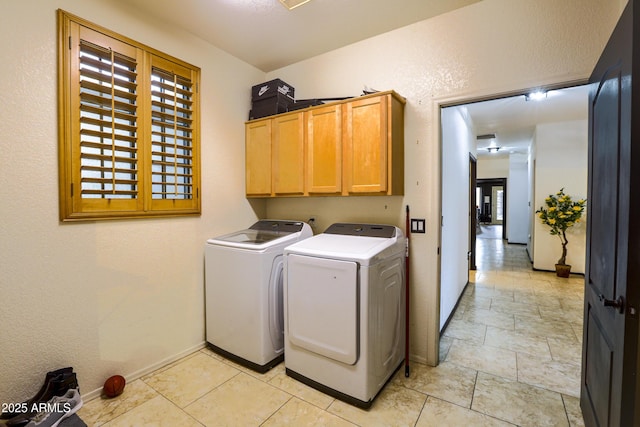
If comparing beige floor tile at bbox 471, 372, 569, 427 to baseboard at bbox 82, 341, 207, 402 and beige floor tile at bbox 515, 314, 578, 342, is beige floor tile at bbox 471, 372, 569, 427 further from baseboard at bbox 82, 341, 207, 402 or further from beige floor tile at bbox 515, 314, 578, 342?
baseboard at bbox 82, 341, 207, 402

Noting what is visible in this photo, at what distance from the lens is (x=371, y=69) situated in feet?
8.59

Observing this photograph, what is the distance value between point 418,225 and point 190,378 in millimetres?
2164

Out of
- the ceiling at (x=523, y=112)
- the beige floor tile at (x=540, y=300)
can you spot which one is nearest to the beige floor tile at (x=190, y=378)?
the beige floor tile at (x=540, y=300)

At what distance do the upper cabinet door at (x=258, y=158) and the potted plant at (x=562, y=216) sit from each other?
17.6 feet

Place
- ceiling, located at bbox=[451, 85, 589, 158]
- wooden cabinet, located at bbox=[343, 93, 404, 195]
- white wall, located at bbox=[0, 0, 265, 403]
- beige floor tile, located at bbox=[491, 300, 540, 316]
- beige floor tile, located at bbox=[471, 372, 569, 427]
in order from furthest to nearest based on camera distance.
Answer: ceiling, located at bbox=[451, 85, 589, 158]
beige floor tile, located at bbox=[491, 300, 540, 316]
wooden cabinet, located at bbox=[343, 93, 404, 195]
beige floor tile, located at bbox=[471, 372, 569, 427]
white wall, located at bbox=[0, 0, 265, 403]

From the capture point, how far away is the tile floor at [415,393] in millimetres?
1807

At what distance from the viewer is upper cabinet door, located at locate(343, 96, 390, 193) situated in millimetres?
2230

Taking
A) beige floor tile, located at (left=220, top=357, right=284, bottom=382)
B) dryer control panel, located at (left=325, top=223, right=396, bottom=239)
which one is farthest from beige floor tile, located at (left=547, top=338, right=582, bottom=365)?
beige floor tile, located at (left=220, top=357, right=284, bottom=382)

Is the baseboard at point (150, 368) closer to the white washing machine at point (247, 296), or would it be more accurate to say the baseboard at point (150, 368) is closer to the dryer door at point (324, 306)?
the white washing machine at point (247, 296)

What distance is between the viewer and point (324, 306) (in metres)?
2.00

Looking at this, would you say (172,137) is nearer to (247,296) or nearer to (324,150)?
(324,150)

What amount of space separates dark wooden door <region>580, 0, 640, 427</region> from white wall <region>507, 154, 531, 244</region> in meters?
7.77

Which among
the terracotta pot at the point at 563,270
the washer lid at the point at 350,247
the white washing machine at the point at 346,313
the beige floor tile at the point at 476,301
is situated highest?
the washer lid at the point at 350,247

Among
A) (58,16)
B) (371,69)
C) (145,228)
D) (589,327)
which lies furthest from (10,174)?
(589,327)
